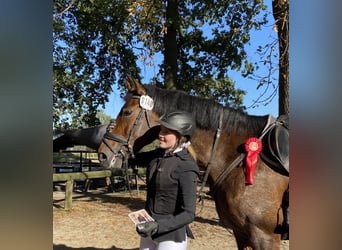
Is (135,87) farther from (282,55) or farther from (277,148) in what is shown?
(282,55)

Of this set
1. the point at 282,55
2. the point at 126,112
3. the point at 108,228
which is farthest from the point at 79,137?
the point at 126,112

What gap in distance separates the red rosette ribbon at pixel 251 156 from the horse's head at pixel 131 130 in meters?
0.79

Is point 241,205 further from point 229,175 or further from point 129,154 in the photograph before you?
point 129,154

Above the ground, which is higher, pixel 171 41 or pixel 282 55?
pixel 171 41

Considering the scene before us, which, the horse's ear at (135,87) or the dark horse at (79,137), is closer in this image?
the horse's ear at (135,87)

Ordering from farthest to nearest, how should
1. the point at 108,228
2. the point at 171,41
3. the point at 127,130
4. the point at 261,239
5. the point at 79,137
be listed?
the point at 171,41 < the point at 79,137 < the point at 108,228 < the point at 127,130 < the point at 261,239

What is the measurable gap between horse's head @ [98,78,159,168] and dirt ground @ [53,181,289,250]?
91.9 inches

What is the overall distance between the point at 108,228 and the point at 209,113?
4791 mm

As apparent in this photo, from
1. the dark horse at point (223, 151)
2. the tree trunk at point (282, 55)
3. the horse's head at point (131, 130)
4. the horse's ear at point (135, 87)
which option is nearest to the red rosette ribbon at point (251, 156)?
the dark horse at point (223, 151)

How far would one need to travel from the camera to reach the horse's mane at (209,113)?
328 cm

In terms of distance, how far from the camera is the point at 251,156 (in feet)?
9.82

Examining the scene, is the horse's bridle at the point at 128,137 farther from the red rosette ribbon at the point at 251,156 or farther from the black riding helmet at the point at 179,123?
the red rosette ribbon at the point at 251,156
